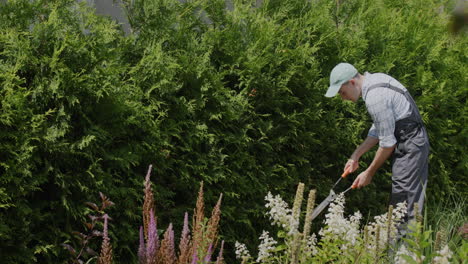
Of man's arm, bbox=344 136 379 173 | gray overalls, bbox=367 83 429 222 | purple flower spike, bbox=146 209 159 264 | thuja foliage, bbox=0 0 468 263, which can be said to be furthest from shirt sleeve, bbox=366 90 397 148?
purple flower spike, bbox=146 209 159 264

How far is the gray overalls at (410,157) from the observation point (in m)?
4.56

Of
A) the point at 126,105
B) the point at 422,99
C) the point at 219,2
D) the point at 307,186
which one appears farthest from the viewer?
the point at 422,99

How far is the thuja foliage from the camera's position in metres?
3.33

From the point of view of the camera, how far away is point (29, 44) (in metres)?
3.35

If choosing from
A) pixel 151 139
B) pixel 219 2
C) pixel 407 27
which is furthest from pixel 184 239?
pixel 407 27

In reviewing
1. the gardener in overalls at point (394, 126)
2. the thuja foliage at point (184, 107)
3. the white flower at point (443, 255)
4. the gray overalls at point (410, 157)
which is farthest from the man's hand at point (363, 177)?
the white flower at point (443, 255)

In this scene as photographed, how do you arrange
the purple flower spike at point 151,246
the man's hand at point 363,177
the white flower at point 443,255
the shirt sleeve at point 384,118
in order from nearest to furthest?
the purple flower spike at point 151,246, the white flower at point 443,255, the shirt sleeve at point 384,118, the man's hand at point 363,177

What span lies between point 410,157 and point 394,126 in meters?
0.40

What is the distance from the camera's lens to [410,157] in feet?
15.0

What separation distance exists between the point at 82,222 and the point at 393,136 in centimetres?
235

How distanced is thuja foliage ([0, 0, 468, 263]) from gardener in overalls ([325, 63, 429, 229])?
1.71 feet

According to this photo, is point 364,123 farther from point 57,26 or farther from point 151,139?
point 57,26

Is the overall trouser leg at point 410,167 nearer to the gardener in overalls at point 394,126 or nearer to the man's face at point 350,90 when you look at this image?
the gardener in overalls at point 394,126

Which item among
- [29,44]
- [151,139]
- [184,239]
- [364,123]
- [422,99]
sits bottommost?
[184,239]
